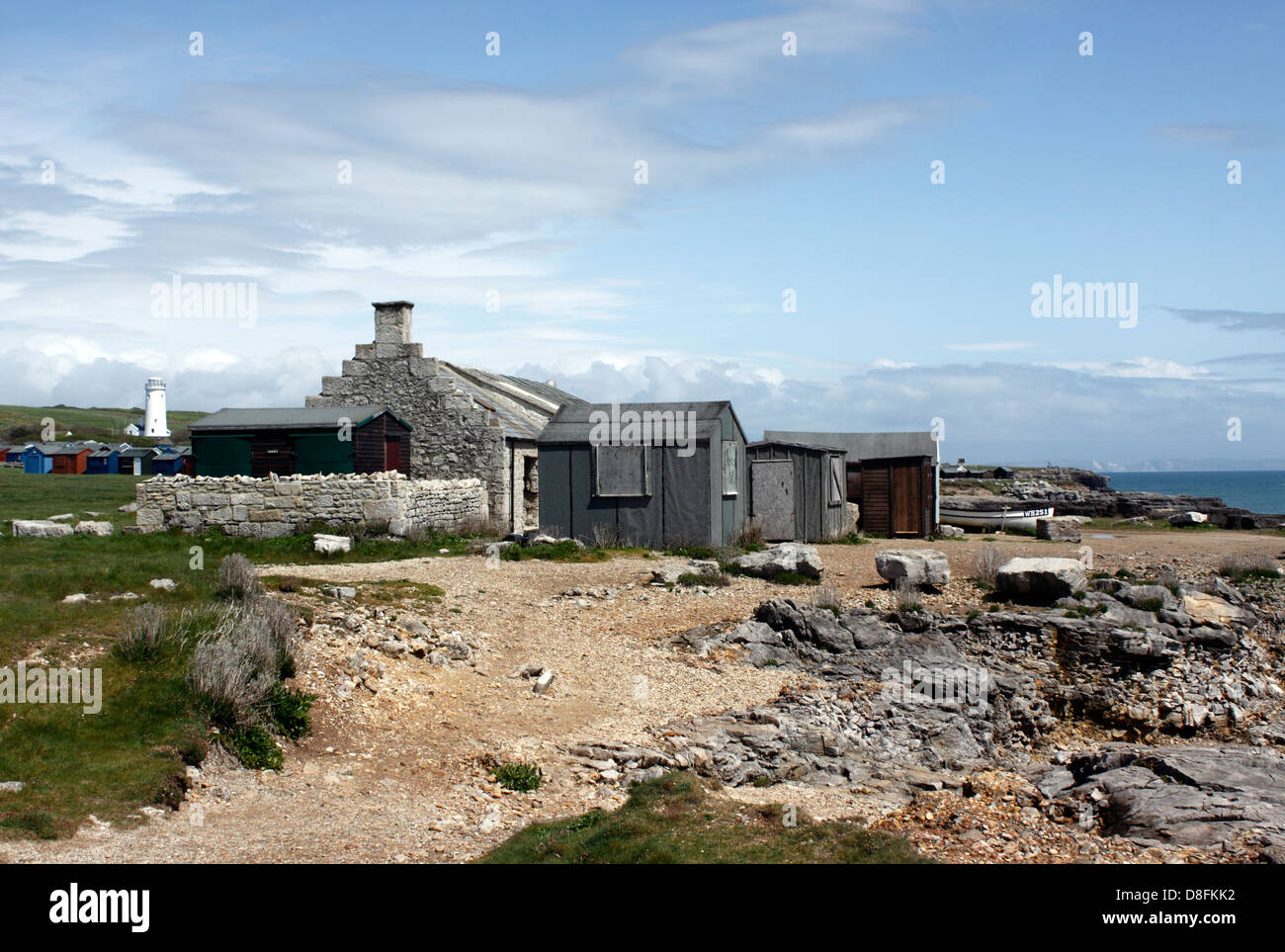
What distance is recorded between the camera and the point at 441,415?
28328mm

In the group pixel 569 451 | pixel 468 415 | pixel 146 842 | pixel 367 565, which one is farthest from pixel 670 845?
pixel 468 415

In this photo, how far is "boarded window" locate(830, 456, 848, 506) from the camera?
2766cm

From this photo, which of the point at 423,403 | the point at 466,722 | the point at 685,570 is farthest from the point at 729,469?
the point at 466,722

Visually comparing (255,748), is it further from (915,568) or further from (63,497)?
(63,497)

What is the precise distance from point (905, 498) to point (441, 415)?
1404 centimetres

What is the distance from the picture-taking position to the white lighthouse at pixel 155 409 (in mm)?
94000

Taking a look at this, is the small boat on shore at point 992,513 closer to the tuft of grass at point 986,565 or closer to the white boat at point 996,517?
the white boat at point 996,517

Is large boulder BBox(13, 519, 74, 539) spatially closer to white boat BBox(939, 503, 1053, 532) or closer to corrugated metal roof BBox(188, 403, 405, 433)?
corrugated metal roof BBox(188, 403, 405, 433)

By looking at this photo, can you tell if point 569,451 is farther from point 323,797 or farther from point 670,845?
point 670,845

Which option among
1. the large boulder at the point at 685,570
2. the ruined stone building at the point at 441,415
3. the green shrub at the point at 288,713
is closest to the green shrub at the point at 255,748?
the green shrub at the point at 288,713

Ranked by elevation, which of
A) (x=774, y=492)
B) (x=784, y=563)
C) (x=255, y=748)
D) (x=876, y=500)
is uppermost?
(x=774, y=492)

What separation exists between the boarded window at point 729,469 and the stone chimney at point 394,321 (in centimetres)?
1067
